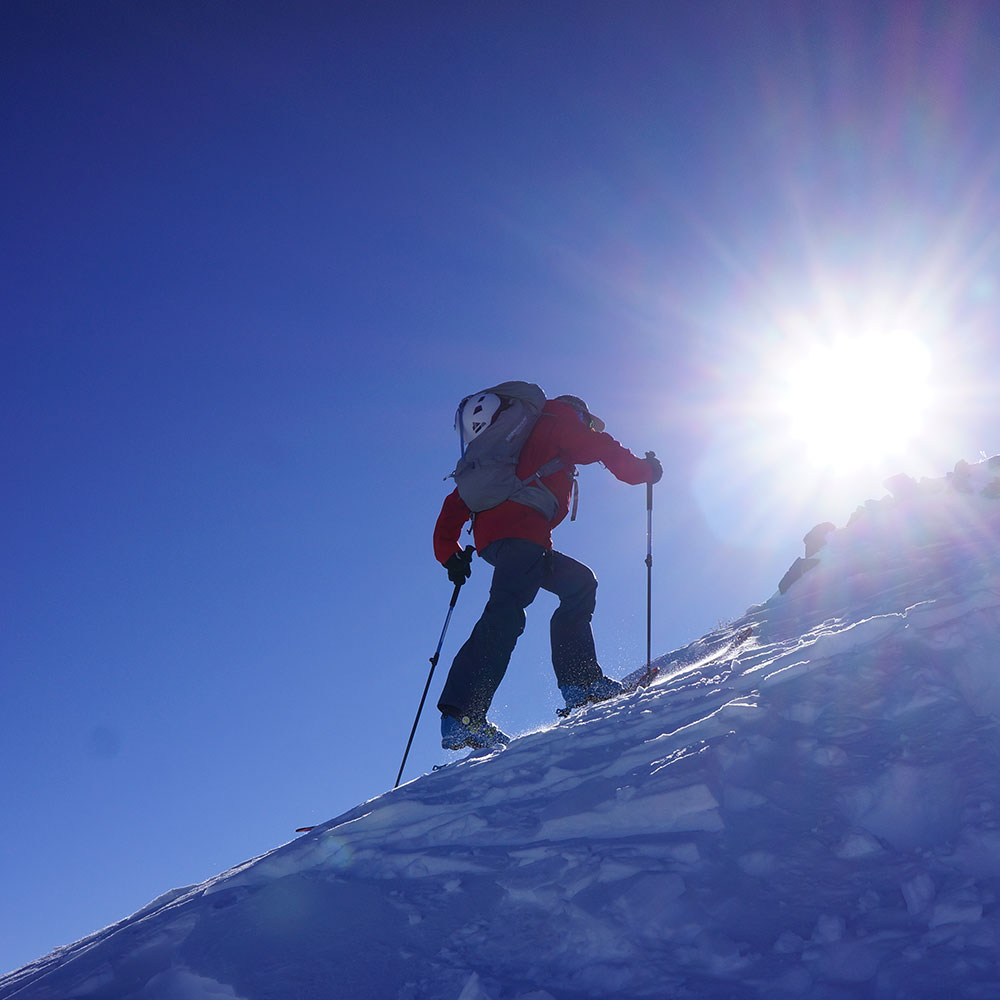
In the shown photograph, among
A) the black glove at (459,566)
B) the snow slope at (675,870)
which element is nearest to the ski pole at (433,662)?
the black glove at (459,566)

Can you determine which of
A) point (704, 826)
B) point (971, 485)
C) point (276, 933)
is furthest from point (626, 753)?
point (971, 485)

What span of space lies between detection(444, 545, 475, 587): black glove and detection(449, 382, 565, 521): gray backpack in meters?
0.77

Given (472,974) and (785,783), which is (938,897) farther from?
(472,974)

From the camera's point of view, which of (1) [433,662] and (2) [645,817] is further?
(1) [433,662]

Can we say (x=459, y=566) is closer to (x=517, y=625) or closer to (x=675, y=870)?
(x=517, y=625)

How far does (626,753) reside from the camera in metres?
3.78

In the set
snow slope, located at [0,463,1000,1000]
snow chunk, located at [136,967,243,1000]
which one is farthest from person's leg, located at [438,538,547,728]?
snow chunk, located at [136,967,243,1000]

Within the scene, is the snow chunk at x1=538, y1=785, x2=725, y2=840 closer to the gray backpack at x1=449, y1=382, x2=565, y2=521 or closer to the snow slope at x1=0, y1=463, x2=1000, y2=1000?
the snow slope at x1=0, y1=463, x2=1000, y2=1000

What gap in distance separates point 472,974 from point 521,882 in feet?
1.66

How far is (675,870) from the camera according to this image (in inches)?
106

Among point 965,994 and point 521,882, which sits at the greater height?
point 521,882

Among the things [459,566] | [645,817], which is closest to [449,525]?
[459,566]

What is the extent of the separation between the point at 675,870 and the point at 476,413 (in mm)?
4690

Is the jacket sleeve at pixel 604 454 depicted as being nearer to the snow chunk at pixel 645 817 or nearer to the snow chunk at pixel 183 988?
the snow chunk at pixel 645 817
